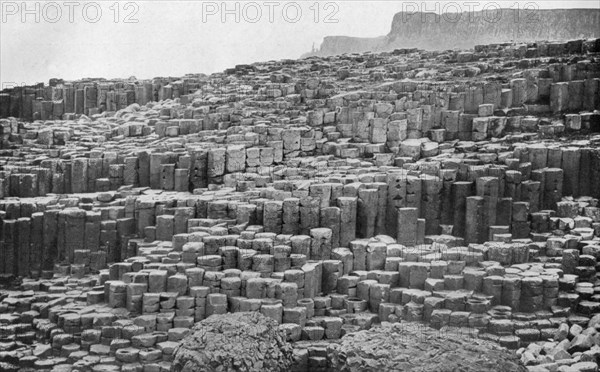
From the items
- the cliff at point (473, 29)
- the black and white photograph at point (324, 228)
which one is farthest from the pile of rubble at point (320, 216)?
the cliff at point (473, 29)

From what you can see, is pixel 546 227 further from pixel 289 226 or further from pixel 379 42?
pixel 379 42

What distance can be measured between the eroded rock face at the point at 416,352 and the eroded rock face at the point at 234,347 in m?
0.93

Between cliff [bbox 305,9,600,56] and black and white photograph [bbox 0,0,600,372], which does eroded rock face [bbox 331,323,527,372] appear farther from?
cliff [bbox 305,9,600,56]

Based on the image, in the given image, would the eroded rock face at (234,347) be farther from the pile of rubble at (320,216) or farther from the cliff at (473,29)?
the cliff at (473,29)

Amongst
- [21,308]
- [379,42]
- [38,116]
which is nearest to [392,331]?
[21,308]

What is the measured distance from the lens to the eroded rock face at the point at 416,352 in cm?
1424

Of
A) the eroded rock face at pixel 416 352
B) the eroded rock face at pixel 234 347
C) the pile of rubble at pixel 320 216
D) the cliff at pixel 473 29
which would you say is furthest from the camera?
the cliff at pixel 473 29

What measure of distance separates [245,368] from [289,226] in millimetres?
4566

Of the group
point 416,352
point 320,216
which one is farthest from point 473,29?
point 416,352

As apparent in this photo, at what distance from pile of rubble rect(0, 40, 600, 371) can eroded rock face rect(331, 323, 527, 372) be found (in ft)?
3.39

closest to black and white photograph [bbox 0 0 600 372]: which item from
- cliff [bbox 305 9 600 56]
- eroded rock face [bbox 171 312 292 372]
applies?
eroded rock face [bbox 171 312 292 372]

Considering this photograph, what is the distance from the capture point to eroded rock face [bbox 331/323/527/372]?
Result: 14242 mm

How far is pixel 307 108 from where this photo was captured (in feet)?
86.6

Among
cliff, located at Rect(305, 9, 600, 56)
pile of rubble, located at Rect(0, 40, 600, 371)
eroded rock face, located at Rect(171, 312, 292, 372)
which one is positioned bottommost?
eroded rock face, located at Rect(171, 312, 292, 372)
